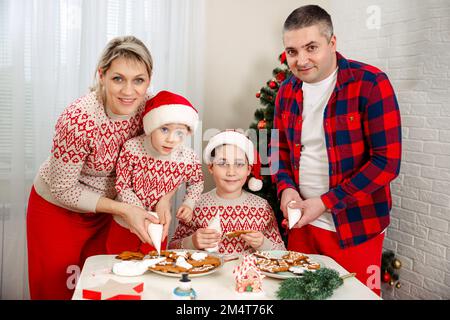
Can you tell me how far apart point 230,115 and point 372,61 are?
45.7 inches

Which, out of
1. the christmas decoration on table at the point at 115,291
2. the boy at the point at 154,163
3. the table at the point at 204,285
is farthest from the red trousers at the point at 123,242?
the christmas decoration on table at the point at 115,291

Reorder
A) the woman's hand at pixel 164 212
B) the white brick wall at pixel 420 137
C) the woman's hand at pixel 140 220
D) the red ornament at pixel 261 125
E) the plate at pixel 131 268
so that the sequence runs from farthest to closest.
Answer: the red ornament at pixel 261 125 < the white brick wall at pixel 420 137 < the woman's hand at pixel 164 212 < the woman's hand at pixel 140 220 < the plate at pixel 131 268

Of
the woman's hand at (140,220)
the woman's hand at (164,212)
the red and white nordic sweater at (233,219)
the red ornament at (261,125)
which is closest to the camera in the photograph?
the woman's hand at (140,220)

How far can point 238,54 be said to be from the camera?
153 inches

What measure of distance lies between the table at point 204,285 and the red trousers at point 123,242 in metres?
A: 0.37

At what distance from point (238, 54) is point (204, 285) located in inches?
101

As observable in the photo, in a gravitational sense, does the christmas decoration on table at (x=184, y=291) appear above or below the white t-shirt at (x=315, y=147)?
below

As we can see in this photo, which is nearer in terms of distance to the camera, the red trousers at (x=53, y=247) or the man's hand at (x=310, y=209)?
the man's hand at (x=310, y=209)

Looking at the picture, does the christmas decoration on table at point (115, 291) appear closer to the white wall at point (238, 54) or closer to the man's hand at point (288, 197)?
the man's hand at point (288, 197)

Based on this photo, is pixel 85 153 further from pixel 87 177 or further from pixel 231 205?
pixel 231 205

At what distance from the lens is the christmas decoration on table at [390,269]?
10.6ft

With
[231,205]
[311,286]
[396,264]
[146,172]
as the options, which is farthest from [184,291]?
[396,264]

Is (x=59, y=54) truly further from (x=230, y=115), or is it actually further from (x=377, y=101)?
(x=377, y=101)

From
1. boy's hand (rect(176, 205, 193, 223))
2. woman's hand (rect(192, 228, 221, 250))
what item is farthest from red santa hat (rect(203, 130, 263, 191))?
woman's hand (rect(192, 228, 221, 250))
